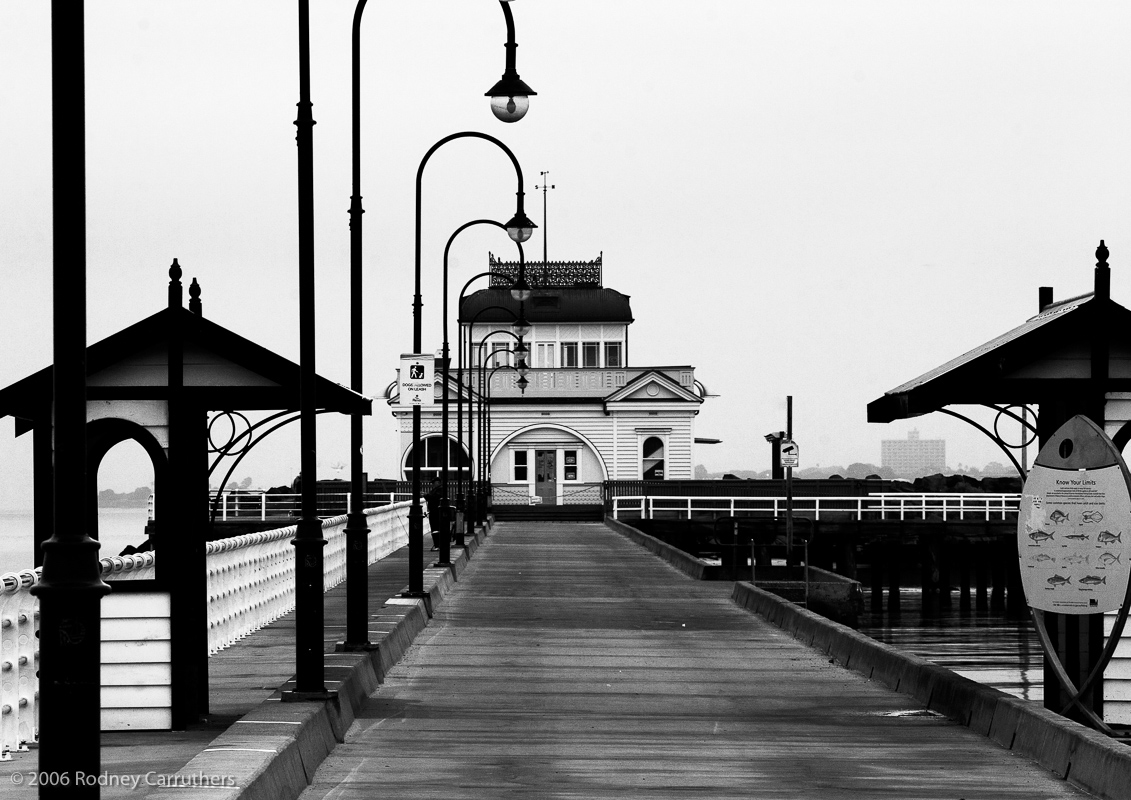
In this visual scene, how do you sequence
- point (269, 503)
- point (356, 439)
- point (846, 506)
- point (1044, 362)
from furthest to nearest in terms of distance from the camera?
point (269, 503) < point (846, 506) < point (356, 439) < point (1044, 362)

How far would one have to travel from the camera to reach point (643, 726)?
1284 centimetres

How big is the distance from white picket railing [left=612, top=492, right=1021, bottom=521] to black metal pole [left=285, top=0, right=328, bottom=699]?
5234cm

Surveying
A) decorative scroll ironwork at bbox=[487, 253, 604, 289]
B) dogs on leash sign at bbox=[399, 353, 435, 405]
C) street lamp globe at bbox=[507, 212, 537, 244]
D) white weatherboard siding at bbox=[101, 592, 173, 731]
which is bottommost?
white weatherboard siding at bbox=[101, 592, 173, 731]

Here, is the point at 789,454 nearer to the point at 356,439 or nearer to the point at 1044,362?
the point at 356,439

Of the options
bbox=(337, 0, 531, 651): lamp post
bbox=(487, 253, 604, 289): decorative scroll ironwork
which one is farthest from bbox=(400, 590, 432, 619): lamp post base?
bbox=(487, 253, 604, 289): decorative scroll ironwork

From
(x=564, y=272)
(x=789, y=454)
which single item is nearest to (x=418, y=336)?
(x=789, y=454)

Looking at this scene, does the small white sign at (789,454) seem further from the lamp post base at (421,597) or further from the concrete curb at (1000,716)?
the concrete curb at (1000,716)

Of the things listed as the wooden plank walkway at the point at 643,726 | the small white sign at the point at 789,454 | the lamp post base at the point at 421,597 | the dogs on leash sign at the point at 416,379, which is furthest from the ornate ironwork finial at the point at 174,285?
the small white sign at the point at 789,454

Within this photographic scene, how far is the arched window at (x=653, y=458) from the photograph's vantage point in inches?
3189

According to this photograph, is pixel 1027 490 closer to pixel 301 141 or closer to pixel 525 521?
pixel 301 141

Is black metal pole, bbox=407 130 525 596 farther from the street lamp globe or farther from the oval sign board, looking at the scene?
the oval sign board

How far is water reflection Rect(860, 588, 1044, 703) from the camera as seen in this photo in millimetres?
18750

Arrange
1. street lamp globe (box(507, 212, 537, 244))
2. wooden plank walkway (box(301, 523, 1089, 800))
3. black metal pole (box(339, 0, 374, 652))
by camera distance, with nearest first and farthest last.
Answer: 1. wooden plank walkway (box(301, 523, 1089, 800))
2. black metal pole (box(339, 0, 374, 652))
3. street lamp globe (box(507, 212, 537, 244))

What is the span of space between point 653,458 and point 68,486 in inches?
2952
